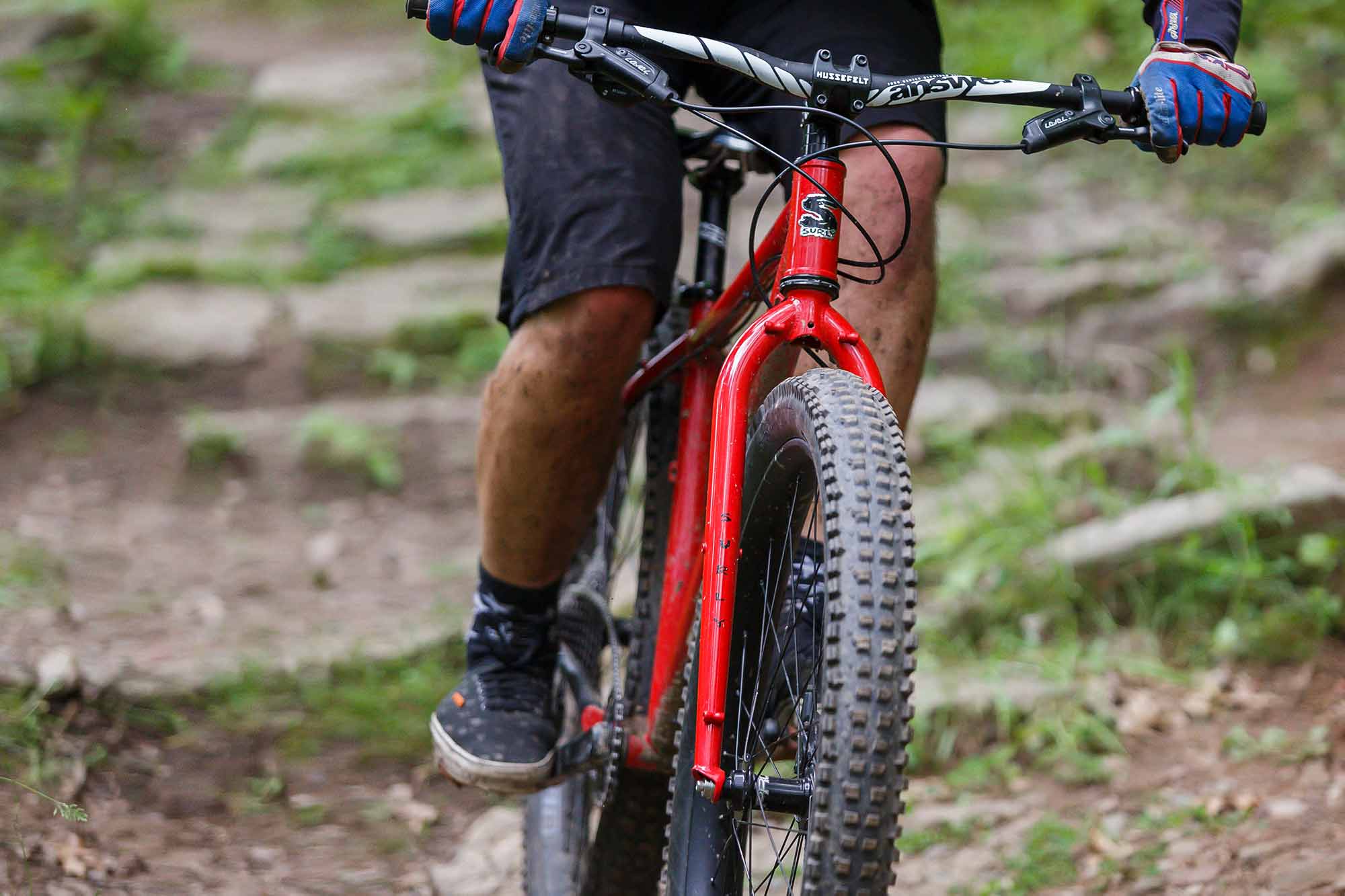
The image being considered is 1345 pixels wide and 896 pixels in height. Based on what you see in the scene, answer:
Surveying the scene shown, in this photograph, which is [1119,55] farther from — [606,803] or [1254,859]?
[606,803]

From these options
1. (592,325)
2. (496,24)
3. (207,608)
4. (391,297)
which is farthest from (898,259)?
(391,297)

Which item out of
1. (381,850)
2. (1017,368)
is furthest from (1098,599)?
(381,850)

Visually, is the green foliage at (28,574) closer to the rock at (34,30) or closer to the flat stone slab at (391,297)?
the flat stone slab at (391,297)

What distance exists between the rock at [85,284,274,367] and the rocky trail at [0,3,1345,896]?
17 millimetres

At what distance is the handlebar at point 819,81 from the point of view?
5.29 ft

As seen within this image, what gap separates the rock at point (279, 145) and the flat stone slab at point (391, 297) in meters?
1.29

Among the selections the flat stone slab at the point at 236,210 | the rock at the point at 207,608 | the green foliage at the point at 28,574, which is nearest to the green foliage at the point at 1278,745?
the rock at the point at 207,608

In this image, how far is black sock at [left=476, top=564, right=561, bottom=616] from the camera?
8.05ft

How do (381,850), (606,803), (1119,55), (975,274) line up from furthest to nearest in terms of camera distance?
(1119,55), (975,274), (381,850), (606,803)

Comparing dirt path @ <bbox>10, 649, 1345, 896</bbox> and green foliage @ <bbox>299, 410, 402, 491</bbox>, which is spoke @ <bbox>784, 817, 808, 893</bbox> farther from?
green foliage @ <bbox>299, 410, 402, 491</bbox>

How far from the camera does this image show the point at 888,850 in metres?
1.40

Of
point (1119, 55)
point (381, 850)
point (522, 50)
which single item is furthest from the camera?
point (1119, 55)

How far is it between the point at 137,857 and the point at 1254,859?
236cm

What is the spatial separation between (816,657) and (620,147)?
947 mm
